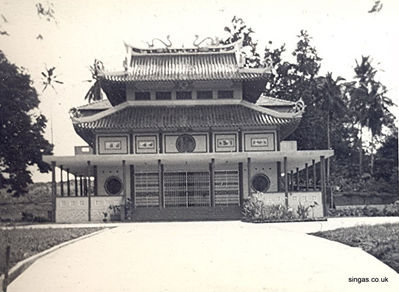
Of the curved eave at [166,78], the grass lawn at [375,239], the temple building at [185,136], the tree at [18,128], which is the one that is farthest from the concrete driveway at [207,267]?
the curved eave at [166,78]

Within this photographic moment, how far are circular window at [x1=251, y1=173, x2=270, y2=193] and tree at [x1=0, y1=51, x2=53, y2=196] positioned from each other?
8.71 m

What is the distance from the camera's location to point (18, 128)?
19766 millimetres

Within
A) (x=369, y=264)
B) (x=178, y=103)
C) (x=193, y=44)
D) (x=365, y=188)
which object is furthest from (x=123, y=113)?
(x=369, y=264)

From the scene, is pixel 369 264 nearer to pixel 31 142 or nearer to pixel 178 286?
pixel 178 286

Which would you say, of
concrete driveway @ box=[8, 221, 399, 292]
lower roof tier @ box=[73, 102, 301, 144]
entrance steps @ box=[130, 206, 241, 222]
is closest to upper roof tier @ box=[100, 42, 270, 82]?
lower roof tier @ box=[73, 102, 301, 144]

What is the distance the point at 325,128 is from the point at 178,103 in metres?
13.1

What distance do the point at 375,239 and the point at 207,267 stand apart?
4511 millimetres

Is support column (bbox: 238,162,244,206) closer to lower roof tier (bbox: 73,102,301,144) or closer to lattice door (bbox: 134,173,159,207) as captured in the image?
lower roof tier (bbox: 73,102,301,144)

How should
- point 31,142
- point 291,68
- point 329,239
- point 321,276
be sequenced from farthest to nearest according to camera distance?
1. point 291,68
2. point 31,142
3. point 329,239
4. point 321,276

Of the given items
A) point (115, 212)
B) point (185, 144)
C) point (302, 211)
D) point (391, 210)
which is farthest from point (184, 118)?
point (391, 210)

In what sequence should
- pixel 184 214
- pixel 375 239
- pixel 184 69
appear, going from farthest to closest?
1. pixel 184 69
2. pixel 184 214
3. pixel 375 239

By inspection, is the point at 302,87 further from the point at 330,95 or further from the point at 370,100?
the point at 370,100

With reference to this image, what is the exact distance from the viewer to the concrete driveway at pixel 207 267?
981 cm

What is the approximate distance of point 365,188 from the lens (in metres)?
30.3
